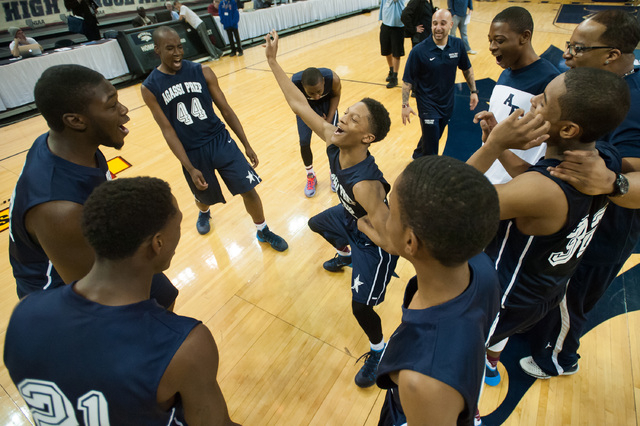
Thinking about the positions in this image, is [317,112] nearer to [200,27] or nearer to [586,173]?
[586,173]

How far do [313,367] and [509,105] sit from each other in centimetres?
232

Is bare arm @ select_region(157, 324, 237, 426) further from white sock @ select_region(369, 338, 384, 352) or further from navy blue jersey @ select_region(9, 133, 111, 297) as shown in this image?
white sock @ select_region(369, 338, 384, 352)

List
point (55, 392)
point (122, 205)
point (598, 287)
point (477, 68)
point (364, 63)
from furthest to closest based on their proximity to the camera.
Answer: point (364, 63) → point (477, 68) → point (598, 287) → point (122, 205) → point (55, 392)

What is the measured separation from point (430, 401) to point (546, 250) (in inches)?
38.0

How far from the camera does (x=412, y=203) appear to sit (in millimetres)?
959

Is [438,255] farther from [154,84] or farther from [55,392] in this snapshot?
[154,84]

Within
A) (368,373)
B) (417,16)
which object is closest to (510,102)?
(368,373)

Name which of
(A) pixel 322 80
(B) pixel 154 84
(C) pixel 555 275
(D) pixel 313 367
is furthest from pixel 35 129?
(C) pixel 555 275

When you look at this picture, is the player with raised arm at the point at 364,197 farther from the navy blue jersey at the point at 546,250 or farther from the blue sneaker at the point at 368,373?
the navy blue jersey at the point at 546,250

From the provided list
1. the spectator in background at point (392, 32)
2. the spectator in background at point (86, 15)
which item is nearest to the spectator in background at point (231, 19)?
the spectator in background at point (86, 15)

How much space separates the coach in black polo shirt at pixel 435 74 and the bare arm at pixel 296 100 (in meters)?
1.56

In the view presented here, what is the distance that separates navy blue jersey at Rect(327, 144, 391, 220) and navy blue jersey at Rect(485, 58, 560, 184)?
1108 mm

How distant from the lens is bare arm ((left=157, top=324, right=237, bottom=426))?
0.97 m

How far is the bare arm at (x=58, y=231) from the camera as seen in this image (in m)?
1.50
